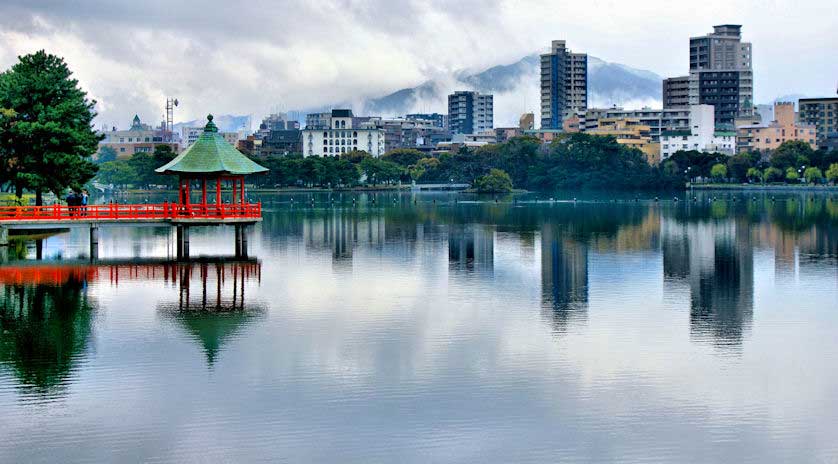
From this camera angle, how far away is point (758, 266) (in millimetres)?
40062

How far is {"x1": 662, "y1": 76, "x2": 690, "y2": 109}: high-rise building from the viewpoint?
19500cm

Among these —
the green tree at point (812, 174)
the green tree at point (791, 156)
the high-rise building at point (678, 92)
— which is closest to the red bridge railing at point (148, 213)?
the green tree at point (812, 174)

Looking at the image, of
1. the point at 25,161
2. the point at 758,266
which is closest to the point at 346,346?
the point at 758,266

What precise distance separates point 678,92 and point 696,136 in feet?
112

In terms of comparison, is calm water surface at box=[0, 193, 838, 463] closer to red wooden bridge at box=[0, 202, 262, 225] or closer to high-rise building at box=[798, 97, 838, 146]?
red wooden bridge at box=[0, 202, 262, 225]

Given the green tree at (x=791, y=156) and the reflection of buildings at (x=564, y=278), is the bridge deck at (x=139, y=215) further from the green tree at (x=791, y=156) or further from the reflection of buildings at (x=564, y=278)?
the green tree at (x=791, y=156)

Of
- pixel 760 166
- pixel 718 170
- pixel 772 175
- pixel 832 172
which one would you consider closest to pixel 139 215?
pixel 832 172

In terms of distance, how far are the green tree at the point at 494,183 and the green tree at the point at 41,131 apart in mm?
84286

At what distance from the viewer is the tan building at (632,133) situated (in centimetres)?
16400

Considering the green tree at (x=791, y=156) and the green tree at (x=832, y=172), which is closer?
the green tree at (x=832, y=172)

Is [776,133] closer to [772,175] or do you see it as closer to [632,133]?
[632,133]

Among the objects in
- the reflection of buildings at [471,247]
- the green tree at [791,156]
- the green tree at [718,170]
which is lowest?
the reflection of buildings at [471,247]

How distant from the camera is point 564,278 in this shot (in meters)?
36.2

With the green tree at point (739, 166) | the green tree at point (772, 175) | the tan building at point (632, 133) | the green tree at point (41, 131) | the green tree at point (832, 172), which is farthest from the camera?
the tan building at point (632, 133)
